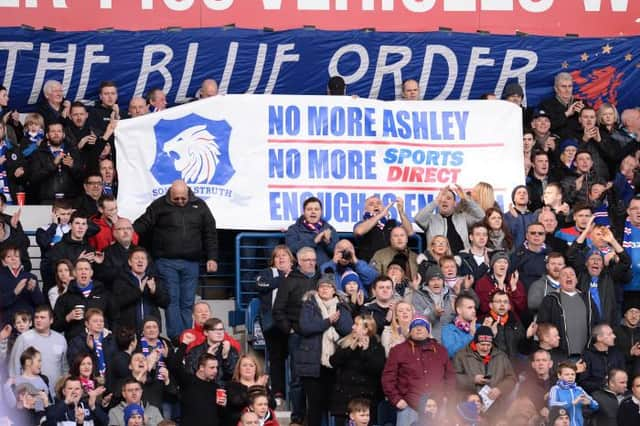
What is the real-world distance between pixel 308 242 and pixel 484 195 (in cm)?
216

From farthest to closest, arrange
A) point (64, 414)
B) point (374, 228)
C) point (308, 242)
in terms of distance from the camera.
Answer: point (374, 228), point (308, 242), point (64, 414)

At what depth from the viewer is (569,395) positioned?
1970 cm

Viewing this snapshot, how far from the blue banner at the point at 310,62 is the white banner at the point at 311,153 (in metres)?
1.46

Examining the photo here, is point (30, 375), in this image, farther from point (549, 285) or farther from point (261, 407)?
point (549, 285)

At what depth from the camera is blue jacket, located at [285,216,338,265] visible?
826 inches

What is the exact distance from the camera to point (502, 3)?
25.3 m

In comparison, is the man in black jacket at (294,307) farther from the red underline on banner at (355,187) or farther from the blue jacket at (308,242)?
the red underline on banner at (355,187)

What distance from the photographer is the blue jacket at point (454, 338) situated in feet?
65.3

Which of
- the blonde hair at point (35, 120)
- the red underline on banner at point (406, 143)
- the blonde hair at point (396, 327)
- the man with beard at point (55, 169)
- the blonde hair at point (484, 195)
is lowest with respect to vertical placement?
the blonde hair at point (396, 327)

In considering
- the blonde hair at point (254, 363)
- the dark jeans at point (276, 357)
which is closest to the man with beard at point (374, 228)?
the dark jeans at point (276, 357)

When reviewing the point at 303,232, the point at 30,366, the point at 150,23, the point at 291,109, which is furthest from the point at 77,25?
the point at 30,366

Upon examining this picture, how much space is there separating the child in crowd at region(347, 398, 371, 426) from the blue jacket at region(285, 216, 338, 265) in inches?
87.9

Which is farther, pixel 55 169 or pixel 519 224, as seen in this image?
pixel 55 169

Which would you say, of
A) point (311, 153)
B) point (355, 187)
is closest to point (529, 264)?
point (355, 187)
